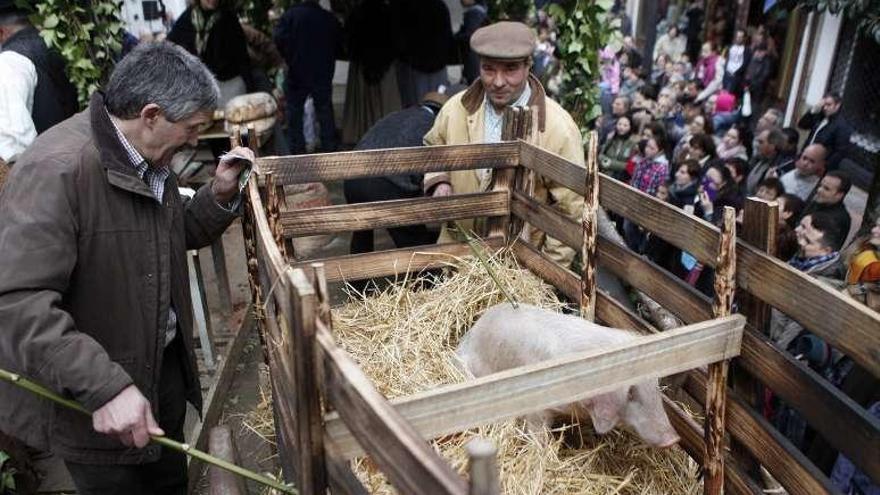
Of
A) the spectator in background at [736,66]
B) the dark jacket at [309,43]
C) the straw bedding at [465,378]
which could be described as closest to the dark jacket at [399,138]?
the straw bedding at [465,378]

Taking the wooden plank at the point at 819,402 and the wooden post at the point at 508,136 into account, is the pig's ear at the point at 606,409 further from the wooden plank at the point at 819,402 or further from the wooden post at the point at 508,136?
the wooden post at the point at 508,136

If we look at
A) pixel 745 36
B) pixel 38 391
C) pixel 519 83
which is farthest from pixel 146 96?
pixel 745 36

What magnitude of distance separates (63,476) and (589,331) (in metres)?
2.80

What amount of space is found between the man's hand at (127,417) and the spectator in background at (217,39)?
448 centimetres

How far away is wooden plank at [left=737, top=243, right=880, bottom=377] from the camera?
1.52 m

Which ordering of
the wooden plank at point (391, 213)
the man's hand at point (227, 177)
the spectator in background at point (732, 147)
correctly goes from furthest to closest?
the spectator in background at point (732, 147)
the wooden plank at point (391, 213)
the man's hand at point (227, 177)

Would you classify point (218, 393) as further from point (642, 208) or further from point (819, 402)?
point (819, 402)

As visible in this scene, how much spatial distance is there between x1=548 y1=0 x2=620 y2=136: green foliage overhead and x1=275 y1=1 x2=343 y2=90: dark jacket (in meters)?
3.53

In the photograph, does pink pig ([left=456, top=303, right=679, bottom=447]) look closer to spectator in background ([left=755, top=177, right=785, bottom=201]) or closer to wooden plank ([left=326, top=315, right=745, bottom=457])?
wooden plank ([left=326, top=315, right=745, bottom=457])

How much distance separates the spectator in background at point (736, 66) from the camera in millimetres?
10820

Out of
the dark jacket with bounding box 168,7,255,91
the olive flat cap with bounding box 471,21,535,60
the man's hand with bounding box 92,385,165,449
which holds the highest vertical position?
the olive flat cap with bounding box 471,21,535,60

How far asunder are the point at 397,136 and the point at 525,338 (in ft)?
7.20

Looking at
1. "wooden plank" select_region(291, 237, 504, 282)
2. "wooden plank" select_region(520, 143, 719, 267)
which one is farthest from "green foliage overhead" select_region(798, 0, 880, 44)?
"wooden plank" select_region(291, 237, 504, 282)

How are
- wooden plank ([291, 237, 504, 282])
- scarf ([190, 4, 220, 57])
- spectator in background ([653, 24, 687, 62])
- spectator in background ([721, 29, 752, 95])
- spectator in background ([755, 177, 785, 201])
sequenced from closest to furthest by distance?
wooden plank ([291, 237, 504, 282]) < spectator in background ([755, 177, 785, 201]) < scarf ([190, 4, 220, 57]) < spectator in background ([721, 29, 752, 95]) < spectator in background ([653, 24, 687, 62])
